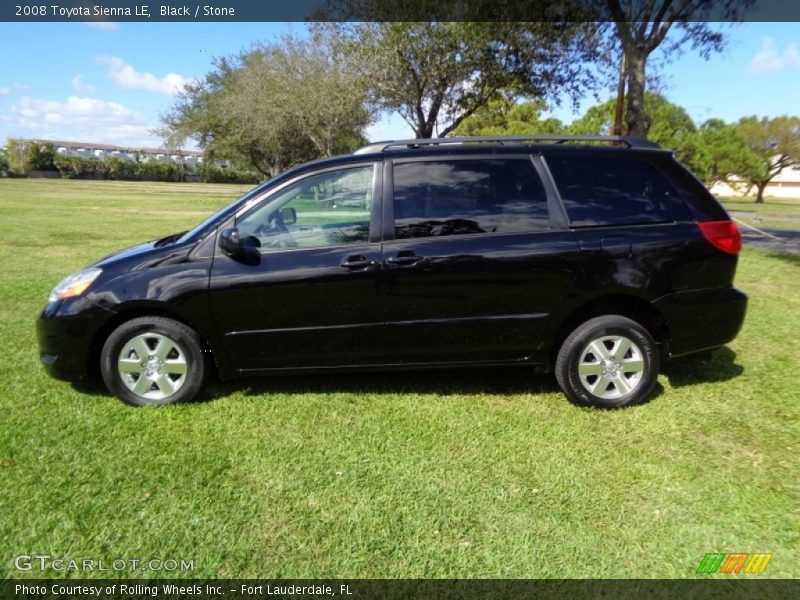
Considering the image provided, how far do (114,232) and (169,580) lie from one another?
47.1 ft

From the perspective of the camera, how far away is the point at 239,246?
3.76 m

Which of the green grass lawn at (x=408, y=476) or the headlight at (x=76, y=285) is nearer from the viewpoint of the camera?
the green grass lawn at (x=408, y=476)

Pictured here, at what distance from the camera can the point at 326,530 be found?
2.69 meters

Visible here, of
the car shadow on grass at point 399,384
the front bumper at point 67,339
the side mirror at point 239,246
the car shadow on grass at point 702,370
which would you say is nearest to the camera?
the side mirror at point 239,246

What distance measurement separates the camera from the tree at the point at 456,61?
16094 mm

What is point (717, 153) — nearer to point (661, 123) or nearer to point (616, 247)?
point (661, 123)

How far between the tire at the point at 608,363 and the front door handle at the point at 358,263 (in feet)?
5.07

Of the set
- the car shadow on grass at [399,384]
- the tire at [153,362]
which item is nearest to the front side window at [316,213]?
the tire at [153,362]

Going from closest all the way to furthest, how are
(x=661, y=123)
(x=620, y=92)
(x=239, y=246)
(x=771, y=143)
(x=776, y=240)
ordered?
1. (x=239, y=246)
2. (x=620, y=92)
3. (x=776, y=240)
4. (x=661, y=123)
5. (x=771, y=143)

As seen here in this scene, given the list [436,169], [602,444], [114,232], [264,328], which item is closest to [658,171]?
[436,169]

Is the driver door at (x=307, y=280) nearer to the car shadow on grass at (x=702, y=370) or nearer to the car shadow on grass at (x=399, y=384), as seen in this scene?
the car shadow on grass at (x=399, y=384)

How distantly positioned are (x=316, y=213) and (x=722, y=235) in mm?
2985

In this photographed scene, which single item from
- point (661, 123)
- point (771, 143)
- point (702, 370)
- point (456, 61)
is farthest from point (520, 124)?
point (702, 370)

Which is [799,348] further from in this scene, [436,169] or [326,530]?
[326,530]
